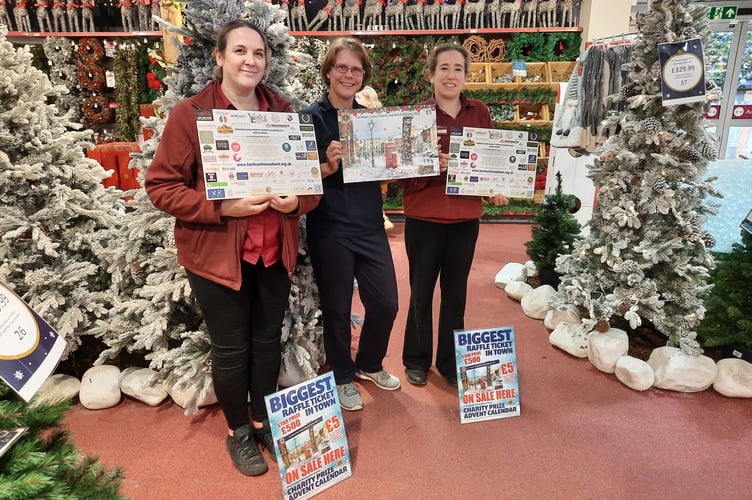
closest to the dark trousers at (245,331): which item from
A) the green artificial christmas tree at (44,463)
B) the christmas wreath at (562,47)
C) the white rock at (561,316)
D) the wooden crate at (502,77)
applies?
the green artificial christmas tree at (44,463)

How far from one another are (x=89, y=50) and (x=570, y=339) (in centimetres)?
635

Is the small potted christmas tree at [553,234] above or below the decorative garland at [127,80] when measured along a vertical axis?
below

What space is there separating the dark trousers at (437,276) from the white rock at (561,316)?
1018mm

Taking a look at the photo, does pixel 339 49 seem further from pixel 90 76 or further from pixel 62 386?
pixel 90 76

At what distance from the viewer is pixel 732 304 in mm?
2641

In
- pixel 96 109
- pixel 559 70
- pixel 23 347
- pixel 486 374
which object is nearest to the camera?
pixel 23 347

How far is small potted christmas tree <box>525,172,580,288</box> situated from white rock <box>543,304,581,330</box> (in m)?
0.50

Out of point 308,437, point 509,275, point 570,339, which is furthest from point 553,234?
point 308,437

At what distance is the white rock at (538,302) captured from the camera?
3.44 metres

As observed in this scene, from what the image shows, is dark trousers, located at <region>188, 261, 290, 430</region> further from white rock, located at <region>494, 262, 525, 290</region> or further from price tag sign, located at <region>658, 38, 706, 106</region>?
white rock, located at <region>494, 262, 525, 290</region>

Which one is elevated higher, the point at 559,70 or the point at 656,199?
the point at 559,70

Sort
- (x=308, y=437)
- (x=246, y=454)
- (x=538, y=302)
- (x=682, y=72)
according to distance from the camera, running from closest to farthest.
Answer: (x=308, y=437), (x=246, y=454), (x=682, y=72), (x=538, y=302)

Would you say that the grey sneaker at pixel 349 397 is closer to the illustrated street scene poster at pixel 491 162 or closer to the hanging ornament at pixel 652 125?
the illustrated street scene poster at pixel 491 162

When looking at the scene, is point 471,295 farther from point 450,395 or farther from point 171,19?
point 171,19
